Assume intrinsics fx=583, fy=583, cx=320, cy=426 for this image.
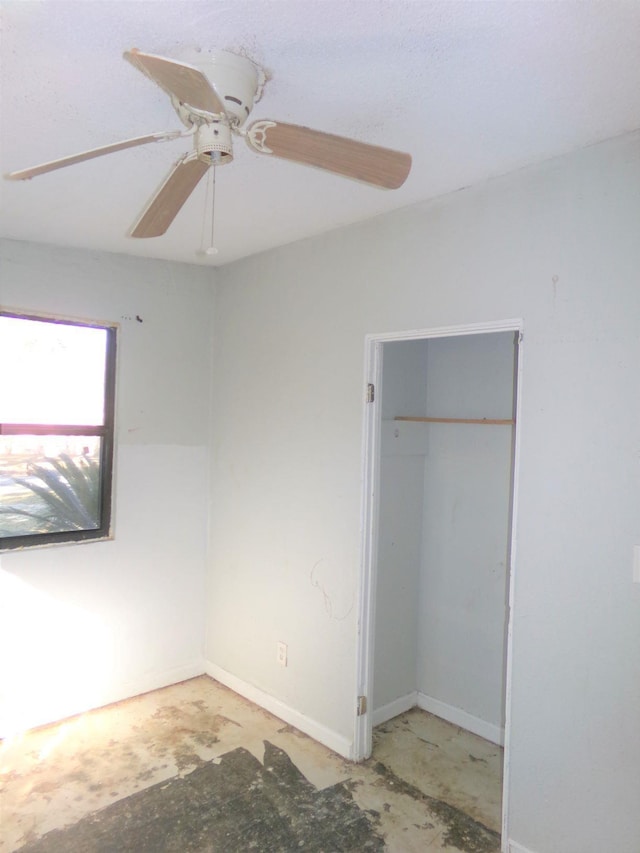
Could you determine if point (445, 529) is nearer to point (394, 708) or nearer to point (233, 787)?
point (394, 708)

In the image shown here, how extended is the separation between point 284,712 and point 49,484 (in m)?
1.74

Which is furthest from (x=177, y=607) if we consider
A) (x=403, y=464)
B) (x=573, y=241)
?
(x=573, y=241)

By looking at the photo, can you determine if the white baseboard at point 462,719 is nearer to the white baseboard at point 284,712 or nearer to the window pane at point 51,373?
the white baseboard at point 284,712

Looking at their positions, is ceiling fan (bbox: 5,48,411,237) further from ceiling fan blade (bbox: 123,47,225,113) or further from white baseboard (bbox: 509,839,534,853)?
white baseboard (bbox: 509,839,534,853)

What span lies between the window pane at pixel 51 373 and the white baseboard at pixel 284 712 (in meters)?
1.70

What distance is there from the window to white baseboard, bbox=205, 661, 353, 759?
1139 millimetres

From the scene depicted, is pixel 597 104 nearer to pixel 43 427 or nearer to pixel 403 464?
pixel 403 464

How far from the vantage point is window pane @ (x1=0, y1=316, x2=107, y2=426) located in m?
2.97

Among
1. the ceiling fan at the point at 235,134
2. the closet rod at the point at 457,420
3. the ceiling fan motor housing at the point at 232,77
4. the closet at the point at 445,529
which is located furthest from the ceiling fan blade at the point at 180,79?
the closet rod at the point at 457,420

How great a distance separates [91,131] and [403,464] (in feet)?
7.01

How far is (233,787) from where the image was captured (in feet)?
8.32

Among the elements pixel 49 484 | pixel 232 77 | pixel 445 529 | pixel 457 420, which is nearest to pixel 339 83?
pixel 232 77

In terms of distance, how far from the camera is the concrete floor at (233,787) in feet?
7.32

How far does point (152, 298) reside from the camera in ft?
11.3
